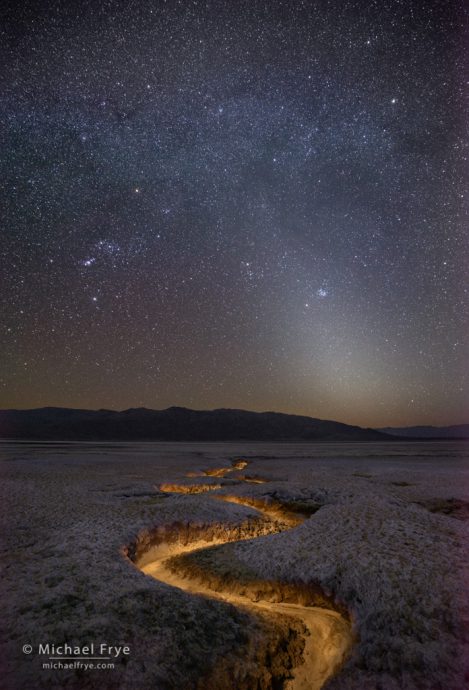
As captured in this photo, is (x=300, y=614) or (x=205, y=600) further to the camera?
(x=300, y=614)

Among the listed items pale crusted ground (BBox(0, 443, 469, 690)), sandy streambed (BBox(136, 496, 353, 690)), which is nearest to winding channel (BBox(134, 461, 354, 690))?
sandy streambed (BBox(136, 496, 353, 690))

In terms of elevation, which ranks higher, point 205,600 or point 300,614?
point 205,600

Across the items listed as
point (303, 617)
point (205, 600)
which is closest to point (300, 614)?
point (303, 617)

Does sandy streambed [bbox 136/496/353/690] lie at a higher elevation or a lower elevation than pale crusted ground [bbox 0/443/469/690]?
lower

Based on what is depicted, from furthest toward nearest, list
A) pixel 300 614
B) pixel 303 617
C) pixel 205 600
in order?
pixel 300 614 → pixel 303 617 → pixel 205 600

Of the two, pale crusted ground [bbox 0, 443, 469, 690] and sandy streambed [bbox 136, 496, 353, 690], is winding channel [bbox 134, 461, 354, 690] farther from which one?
pale crusted ground [bbox 0, 443, 469, 690]

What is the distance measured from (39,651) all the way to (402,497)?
49.3 feet

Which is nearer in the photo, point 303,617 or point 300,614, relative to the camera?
point 303,617

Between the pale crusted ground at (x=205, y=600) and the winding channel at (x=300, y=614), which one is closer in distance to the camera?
the pale crusted ground at (x=205, y=600)

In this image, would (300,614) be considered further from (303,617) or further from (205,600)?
(205,600)

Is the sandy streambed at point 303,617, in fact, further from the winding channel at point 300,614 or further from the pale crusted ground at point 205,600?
the pale crusted ground at point 205,600

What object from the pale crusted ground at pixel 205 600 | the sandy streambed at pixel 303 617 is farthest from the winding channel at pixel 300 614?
the pale crusted ground at pixel 205 600

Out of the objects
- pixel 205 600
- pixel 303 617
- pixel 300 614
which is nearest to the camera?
pixel 205 600

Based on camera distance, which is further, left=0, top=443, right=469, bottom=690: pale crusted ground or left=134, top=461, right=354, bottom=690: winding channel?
left=134, top=461, right=354, bottom=690: winding channel
